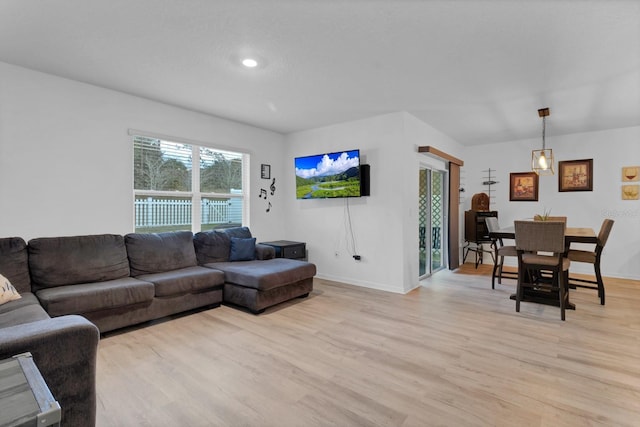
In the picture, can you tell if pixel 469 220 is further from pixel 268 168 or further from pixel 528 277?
pixel 268 168

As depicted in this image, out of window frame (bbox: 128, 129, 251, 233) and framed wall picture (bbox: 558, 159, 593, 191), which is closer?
window frame (bbox: 128, 129, 251, 233)

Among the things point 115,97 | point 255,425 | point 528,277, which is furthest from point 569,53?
point 115,97

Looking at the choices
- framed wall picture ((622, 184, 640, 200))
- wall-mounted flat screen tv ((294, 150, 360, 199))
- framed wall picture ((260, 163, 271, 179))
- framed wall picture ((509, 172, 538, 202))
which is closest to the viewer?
A: wall-mounted flat screen tv ((294, 150, 360, 199))

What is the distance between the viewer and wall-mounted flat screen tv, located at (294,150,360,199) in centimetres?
455

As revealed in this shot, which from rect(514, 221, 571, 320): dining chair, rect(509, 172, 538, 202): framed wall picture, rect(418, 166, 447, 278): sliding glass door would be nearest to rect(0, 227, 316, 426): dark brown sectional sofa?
rect(418, 166, 447, 278): sliding glass door

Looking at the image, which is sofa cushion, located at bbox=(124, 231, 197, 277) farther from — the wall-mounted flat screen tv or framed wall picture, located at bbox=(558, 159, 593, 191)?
framed wall picture, located at bbox=(558, 159, 593, 191)

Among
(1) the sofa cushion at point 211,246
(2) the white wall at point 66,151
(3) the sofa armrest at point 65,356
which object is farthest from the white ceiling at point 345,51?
(3) the sofa armrest at point 65,356

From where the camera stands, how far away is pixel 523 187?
599 cm

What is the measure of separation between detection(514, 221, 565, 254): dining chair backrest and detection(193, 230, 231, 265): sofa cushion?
358 cm

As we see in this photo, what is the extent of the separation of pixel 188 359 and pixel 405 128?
12.0ft

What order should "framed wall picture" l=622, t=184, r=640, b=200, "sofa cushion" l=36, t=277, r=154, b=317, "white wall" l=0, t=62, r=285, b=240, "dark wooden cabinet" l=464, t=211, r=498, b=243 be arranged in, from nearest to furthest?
"sofa cushion" l=36, t=277, r=154, b=317 < "white wall" l=0, t=62, r=285, b=240 < "framed wall picture" l=622, t=184, r=640, b=200 < "dark wooden cabinet" l=464, t=211, r=498, b=243

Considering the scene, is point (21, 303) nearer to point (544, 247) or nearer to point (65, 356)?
point (65, 356)

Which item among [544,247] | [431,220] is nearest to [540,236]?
[544,247]

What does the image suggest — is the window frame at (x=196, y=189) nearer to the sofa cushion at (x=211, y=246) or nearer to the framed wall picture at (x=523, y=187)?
the sofa cushion at (x=211, y=246)
